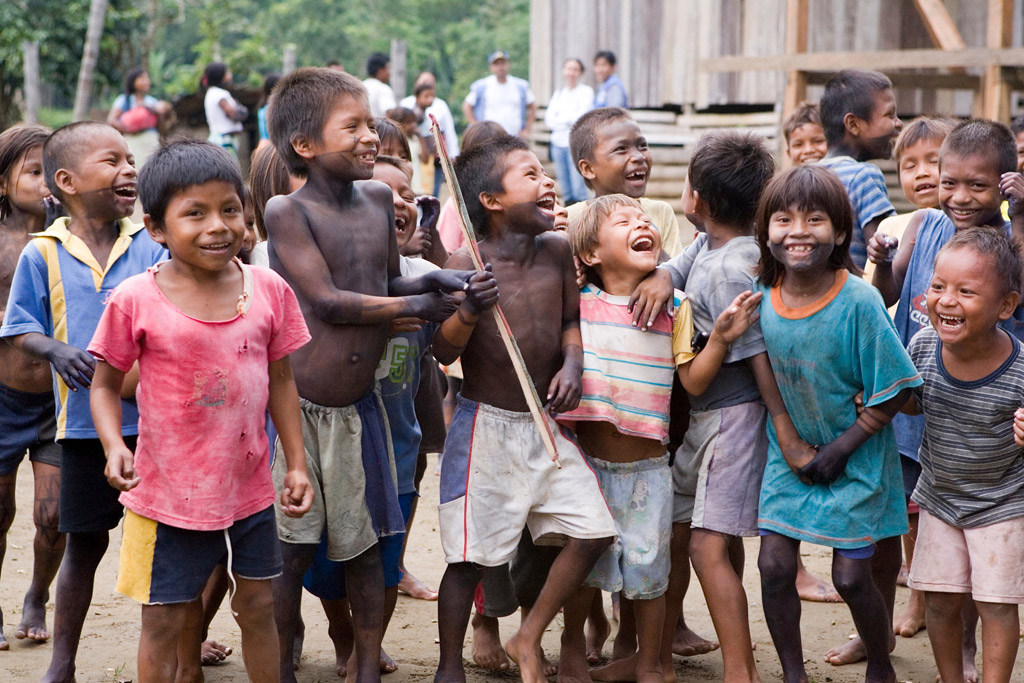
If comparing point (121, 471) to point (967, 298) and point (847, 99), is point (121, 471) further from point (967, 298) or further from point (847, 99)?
point (847, 99)

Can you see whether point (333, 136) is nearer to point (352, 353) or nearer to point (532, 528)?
point (352, 353)

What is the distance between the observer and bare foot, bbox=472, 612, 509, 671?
374 centimetres

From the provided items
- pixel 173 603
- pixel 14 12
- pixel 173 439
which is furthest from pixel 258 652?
pixel 14 12

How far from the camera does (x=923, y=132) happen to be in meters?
4.36

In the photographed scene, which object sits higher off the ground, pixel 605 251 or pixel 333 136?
pixel 333 136

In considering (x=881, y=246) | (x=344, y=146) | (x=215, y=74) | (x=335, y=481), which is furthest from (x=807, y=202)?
(x=215, y=74)

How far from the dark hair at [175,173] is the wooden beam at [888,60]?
22.0 feet

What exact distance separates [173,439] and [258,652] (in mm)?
599

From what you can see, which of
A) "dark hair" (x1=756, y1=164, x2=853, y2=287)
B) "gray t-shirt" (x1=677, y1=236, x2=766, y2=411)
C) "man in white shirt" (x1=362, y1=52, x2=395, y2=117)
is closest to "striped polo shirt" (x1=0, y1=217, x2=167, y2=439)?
"gray t-shirt" (x1=677, y1=236, x2=766, y2=411)

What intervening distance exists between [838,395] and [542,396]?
850 millimetres

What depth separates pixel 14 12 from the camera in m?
20.7

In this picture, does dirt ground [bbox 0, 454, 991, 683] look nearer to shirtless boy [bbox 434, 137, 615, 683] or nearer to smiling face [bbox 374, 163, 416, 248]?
shirtless boy [bbox 434, 137, 615, 683]

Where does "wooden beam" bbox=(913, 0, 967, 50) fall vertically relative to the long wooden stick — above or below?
above

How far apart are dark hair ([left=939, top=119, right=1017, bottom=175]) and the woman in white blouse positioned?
9147 mm
